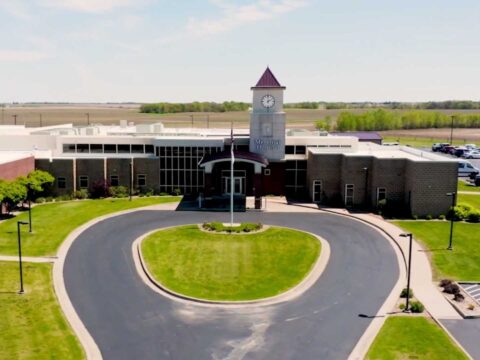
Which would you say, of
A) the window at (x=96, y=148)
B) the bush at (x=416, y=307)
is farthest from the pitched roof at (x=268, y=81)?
the bush at (x=416, y=307)

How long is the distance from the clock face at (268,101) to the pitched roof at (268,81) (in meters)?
1.38

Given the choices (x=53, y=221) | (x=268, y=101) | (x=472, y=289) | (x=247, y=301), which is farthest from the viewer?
(x=268, y=101)

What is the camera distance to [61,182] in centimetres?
6731

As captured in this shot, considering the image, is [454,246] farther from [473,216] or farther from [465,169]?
[465,169]

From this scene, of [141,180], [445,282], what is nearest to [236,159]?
[141,180]

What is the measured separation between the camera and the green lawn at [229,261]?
121 ft

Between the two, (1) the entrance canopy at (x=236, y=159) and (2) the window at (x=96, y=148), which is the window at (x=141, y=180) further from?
(1) the entrance canopy at (x=236, y=159)

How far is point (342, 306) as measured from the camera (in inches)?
1347

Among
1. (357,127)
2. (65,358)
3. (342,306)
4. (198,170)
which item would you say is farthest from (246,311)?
(357,127)

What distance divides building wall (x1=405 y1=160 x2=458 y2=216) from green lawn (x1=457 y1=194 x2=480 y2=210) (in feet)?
28.7

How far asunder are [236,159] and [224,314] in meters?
31.1

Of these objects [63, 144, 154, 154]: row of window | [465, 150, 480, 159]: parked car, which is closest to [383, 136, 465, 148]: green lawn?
[465, 150, 480, 159]: parked car

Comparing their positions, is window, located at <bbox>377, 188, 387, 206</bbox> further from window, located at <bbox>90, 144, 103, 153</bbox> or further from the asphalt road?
window, located at <bbox>90, 144, 103, 153</bbox>

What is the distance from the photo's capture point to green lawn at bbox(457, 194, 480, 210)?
6456 centimetres
